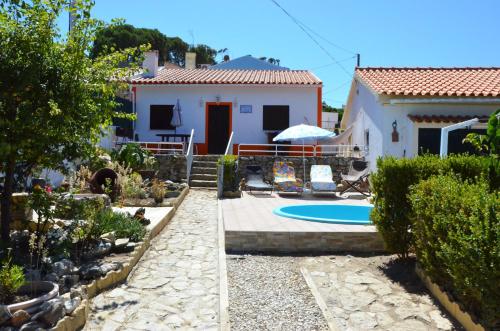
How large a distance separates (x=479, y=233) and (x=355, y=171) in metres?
11.5

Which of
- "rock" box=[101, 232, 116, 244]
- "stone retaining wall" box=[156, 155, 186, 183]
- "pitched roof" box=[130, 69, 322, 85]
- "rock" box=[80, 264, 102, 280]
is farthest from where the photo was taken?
"pitched roof" box=[130, 69, 322, 85]

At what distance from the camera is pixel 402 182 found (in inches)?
251

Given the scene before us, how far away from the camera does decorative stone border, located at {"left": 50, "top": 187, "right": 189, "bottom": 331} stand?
13.4 ft

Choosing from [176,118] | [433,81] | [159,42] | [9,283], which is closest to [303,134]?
[433,81]

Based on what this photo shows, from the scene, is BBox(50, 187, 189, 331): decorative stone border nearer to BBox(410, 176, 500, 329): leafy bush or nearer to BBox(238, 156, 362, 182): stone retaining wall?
BBox(410, 176, 500, 329): leafy bush

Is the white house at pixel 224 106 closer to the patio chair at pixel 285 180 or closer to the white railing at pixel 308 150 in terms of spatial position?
the white railing at pixel 308 150

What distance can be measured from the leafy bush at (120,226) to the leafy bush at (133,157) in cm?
691

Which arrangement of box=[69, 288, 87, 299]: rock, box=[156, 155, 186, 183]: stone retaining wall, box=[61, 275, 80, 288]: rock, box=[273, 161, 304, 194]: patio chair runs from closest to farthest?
box=[69, 288, 87, 299]: rock, box=[61, 275, 80, 288]: rock, box=[273, 161, 304, 194]: patio chair, box=[156, 155, 186, 183]: stone retaining wall

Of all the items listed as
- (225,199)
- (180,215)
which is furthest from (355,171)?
(180,215)

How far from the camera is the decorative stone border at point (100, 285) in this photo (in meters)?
4.07

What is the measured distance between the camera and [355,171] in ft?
49.8

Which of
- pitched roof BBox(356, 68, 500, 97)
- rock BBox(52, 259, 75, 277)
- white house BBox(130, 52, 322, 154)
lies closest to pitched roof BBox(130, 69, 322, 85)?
white house BBox(130, 52, 322, 154)

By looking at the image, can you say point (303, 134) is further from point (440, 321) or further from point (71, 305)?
point (71, 305)

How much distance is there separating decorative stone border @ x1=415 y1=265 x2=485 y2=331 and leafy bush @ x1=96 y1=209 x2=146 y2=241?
4.12 metres
